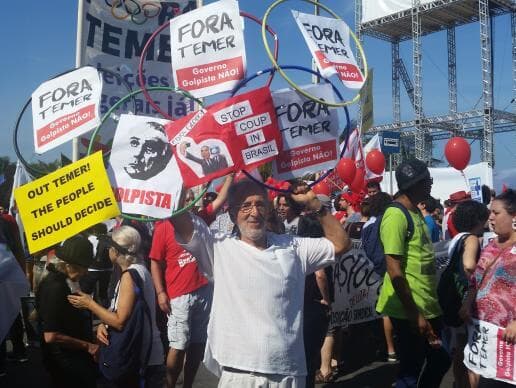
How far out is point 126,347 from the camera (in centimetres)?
320

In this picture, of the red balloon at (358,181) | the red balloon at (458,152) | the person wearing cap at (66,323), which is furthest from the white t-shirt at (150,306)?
the red balloon at (458,152)

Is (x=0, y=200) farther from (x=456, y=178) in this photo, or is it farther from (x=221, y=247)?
(x=456, y=178)

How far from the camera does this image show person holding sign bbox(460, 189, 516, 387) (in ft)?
10.5

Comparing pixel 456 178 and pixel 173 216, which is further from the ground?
pixel 173 216

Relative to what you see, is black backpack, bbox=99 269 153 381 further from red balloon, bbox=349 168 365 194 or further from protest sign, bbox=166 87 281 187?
red balloon, bbox=349 168 365 194

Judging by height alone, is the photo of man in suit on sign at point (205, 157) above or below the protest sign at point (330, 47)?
below

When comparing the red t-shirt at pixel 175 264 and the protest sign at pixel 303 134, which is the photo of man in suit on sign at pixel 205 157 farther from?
the red t-shirt at pixel 175 264

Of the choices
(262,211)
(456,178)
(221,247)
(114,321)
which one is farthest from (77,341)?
(456,178)

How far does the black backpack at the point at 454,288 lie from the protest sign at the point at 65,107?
2.81m

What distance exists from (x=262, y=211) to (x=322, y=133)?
57 cm

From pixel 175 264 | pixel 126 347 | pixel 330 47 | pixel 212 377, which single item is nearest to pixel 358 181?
pixel 212 377

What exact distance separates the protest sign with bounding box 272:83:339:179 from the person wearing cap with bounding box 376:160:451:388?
0.83 m

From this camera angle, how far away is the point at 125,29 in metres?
5.55

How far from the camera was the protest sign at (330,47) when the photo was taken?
9.77 ft
